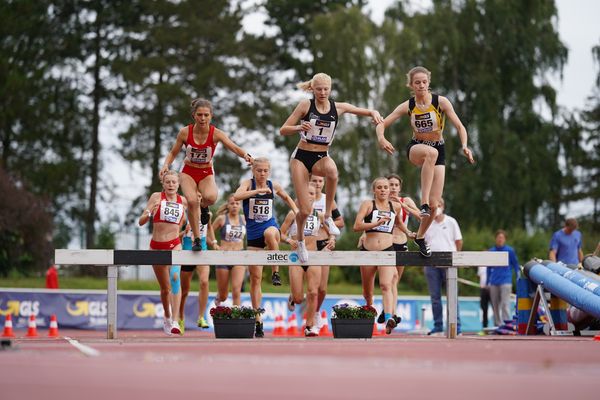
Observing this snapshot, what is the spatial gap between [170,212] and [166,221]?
0.46ft

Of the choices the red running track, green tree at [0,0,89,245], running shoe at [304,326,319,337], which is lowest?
the red running track

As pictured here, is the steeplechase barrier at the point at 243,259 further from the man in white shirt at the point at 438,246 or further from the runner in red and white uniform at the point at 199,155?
the man in white shirt at the point at 438,246

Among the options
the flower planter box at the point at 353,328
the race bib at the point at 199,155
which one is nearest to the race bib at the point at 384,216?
the flower planter box at the point at 353,328

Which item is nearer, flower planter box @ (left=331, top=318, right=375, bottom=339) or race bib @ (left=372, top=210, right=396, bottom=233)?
flower planter box @ (left=331, top=318, right=375, bottom=339)

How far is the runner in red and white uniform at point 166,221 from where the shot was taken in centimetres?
1561

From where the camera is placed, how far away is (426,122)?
14141 millimetres

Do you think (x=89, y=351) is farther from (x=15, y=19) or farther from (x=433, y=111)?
(x=15, y=19)

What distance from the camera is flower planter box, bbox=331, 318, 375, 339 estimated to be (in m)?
15.4

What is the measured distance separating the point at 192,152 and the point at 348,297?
1370cm

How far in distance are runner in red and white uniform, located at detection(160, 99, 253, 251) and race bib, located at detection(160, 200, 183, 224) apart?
3.56 ft

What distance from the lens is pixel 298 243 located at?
14461 mm

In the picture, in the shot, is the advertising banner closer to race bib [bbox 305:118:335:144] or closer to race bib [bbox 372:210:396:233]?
race bib [bbox 372:210:396:233]

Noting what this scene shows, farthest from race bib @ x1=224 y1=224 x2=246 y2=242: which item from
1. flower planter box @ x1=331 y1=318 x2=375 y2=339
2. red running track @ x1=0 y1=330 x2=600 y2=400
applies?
red running track @ x1=0 y1=330 x2=600 y2=400

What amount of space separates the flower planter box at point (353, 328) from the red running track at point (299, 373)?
3736mm
